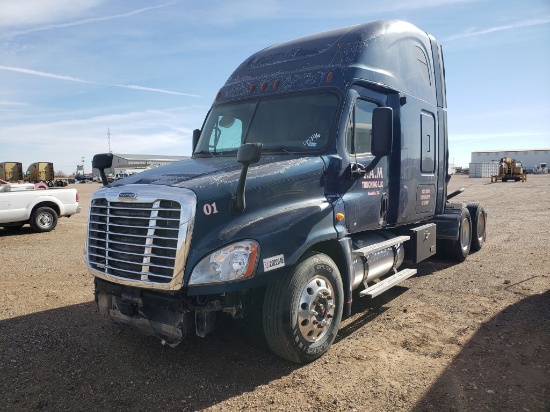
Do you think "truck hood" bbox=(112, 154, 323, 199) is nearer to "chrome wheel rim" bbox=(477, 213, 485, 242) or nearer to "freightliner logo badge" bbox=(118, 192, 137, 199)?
"freightliner logo badge" bbox=(118, 192, 137, 199)

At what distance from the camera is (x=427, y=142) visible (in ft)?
22.3

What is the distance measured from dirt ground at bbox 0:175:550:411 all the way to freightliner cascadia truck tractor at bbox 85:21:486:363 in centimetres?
40

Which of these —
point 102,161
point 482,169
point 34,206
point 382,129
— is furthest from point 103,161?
point 482,169

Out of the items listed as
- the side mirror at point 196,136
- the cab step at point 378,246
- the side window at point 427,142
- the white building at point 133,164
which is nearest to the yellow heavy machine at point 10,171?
the white building at point 133,164

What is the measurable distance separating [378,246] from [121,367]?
3.20 metres

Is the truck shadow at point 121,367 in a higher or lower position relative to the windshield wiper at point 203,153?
lower

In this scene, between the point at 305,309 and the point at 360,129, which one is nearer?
the point at 305,309

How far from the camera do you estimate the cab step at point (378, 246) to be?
4.91 metres

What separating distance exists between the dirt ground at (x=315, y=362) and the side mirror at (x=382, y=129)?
2.11m

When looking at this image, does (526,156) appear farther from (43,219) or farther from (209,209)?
(209,209)

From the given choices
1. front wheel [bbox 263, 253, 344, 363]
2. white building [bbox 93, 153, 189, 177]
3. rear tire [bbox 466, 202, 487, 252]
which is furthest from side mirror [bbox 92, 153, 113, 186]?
rear tire [bbox 466, 202, 487, 252]

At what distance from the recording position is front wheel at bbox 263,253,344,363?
3.88m

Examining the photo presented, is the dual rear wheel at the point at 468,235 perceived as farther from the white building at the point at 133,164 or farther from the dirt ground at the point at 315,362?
the white building at the point at 133,164

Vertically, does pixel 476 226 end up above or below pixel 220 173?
below
